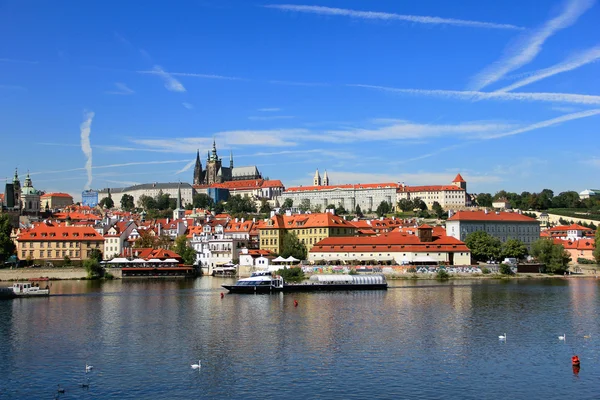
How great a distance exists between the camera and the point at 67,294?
1956 inches

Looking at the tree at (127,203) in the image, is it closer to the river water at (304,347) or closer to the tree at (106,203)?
the tree at (106,203)

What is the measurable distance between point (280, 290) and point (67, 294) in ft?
47.6

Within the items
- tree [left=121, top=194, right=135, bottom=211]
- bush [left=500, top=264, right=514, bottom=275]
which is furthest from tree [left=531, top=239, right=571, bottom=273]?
tree [left=121, top=194, right=135, bottom=211]

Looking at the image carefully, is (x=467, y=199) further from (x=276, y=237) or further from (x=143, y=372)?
→ (x=143, y=372)

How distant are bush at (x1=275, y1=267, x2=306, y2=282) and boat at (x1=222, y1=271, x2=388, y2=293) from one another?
3511 mm

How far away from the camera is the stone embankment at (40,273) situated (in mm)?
64000

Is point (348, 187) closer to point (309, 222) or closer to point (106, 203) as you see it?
point (106, 203)

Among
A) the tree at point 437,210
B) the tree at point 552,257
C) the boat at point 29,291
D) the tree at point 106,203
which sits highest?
the tree at point 106,203

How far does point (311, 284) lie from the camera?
5238 cm

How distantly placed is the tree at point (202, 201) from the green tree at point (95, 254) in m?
92.4

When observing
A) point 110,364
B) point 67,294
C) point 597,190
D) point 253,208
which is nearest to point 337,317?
point 110,364

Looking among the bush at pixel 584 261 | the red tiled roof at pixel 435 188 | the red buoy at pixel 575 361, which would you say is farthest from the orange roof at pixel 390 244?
the red tiled roof at pixel 435 188

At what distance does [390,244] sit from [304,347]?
40853 mm

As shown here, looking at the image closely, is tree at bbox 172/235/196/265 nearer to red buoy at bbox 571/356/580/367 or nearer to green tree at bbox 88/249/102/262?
green tree at bbox 88/249/102/262
